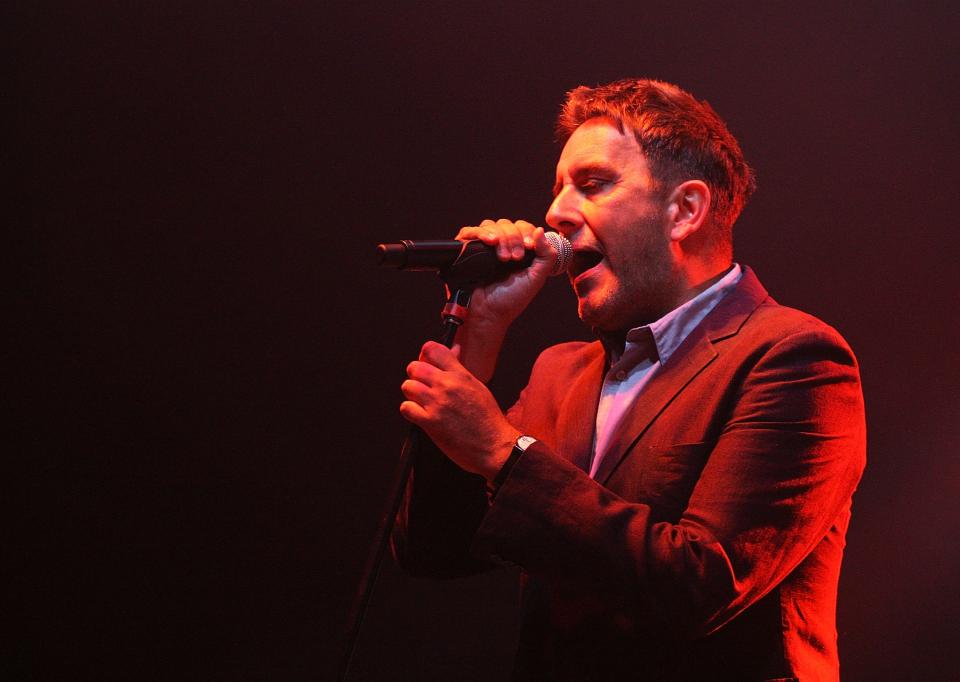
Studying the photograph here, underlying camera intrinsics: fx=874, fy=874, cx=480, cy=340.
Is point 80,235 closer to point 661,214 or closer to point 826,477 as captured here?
point 661,214

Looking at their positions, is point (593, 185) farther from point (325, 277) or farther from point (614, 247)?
point (325, 277)

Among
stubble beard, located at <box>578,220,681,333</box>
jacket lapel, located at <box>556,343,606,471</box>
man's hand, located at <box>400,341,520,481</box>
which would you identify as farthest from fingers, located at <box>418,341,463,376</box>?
stubble beard, located at <box>578,220,681,333</box>

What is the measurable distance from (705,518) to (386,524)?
491mm

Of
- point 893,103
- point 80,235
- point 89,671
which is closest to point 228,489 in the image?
point 89,671

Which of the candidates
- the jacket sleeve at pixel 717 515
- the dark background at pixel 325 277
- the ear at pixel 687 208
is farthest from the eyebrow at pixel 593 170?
the dark background at pixel 325 277

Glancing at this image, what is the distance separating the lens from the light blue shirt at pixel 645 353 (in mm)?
1713

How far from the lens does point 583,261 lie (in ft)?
6.06

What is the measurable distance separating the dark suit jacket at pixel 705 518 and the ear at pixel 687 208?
198 mm

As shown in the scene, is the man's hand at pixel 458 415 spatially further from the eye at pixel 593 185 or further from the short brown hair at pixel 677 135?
the short brown hair at pixel 677 135

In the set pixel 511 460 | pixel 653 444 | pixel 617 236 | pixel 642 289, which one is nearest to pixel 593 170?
pixel 617 236

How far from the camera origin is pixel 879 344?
244 centimetres

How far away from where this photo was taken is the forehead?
1842mm

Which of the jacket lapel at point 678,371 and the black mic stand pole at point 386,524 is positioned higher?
the jacket lapel at point 678,371

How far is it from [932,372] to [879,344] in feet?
0.54
